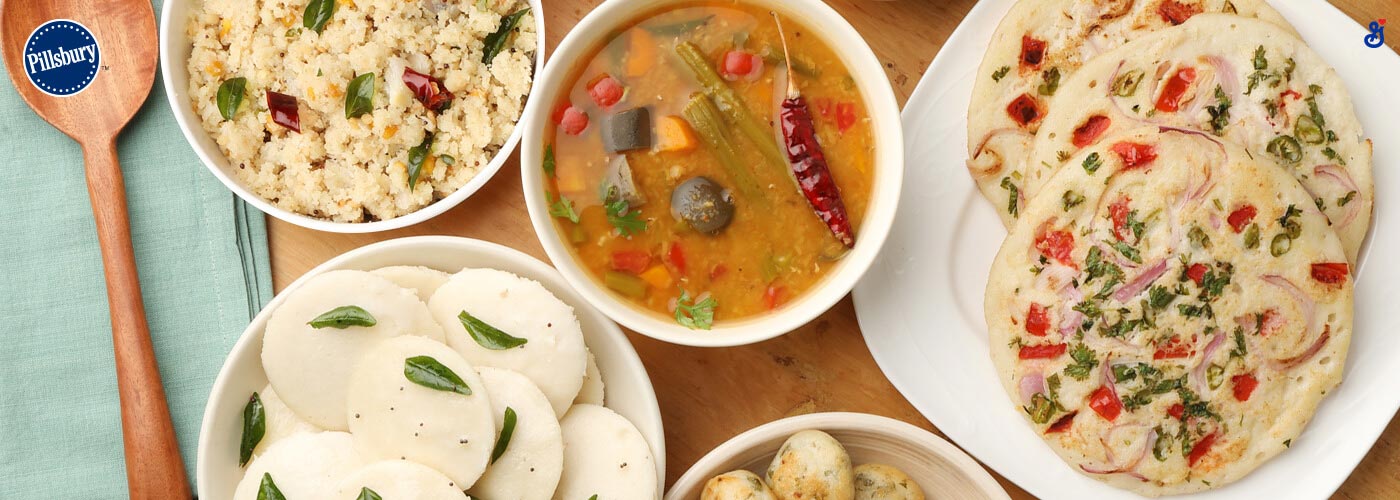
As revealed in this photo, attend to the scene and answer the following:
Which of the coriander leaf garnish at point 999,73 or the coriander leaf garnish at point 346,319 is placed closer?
the coriander leaf garnish at point 346,319

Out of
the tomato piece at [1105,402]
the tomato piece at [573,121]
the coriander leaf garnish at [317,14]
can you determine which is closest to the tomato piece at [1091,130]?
the tomato piece at [1105,402]

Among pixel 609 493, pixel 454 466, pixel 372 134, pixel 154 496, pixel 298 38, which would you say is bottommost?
pixel 154 496

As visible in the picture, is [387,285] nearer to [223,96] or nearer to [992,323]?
[223,96]

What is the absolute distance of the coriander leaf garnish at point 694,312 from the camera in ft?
8.47

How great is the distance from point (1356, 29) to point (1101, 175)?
0.85 metres

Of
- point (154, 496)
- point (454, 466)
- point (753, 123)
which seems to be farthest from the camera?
point (154, 496)

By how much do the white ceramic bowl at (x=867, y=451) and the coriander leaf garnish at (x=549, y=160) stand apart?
88 centimetres

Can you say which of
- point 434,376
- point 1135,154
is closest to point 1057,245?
point 1135,154

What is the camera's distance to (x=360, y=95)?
271 centimetres

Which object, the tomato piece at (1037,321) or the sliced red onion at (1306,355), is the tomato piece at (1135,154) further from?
the sliced red onion at (1306,355)

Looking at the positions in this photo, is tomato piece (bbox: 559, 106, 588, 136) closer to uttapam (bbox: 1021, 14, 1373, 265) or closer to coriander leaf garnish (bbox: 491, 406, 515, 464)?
coriander leaf garnish (bbox: 491, 406, 515, 464)

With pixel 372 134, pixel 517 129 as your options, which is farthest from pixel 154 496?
pixel 517 129

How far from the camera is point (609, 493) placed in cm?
257

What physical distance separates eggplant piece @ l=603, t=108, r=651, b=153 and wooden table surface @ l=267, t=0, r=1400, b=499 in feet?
1.58
